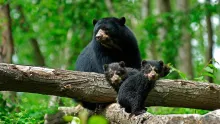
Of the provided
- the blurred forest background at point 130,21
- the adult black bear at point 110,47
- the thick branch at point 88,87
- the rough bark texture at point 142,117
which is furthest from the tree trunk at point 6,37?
the thick branch at point 88,87

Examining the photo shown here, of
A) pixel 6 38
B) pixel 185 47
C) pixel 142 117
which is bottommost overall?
pixel 142 117

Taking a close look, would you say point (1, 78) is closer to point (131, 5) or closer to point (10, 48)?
point (10, 48)

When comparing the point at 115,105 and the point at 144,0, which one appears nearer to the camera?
the point at 115,105

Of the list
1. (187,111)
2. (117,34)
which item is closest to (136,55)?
(117,34)

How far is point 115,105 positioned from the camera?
6.85 meters

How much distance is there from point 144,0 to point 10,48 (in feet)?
24.1

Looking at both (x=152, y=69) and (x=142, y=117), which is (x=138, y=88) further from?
(x=142, y=117)

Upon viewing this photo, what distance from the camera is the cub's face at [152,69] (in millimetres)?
6295

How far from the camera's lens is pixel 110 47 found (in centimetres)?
836

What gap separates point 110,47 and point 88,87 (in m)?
1.76

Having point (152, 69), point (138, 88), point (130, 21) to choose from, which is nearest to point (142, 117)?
point (138, 88)

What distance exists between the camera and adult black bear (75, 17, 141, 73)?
27.2ft

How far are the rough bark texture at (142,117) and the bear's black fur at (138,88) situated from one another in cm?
17

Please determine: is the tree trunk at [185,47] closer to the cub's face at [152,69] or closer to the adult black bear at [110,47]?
the adult black bear at [110,47]
